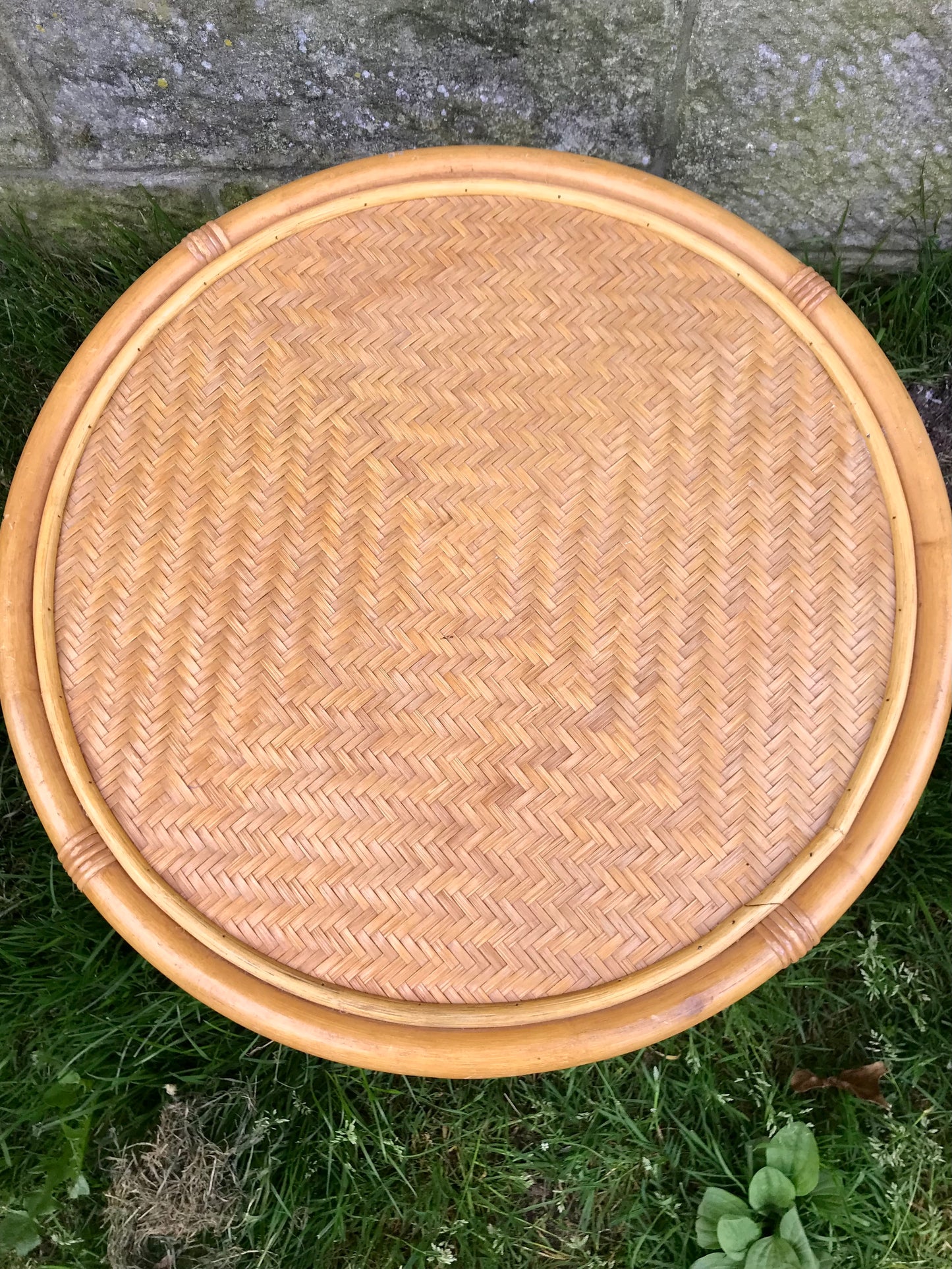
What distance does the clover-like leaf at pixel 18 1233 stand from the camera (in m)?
1.57

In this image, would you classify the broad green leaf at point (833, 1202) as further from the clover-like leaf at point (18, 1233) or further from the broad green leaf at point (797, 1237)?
the clover-like leaf at point (18, 1233)

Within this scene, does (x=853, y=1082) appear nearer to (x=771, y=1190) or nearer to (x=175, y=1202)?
(x=771, y=1190)

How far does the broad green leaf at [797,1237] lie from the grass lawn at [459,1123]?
104 millimetres

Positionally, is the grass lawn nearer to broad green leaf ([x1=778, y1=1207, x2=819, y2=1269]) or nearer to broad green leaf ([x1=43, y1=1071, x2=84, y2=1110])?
broad green leaf ([x1=43, y1=1071, x2=84, y2=1110])

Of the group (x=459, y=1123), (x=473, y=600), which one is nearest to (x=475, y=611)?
(x=473, y=600)

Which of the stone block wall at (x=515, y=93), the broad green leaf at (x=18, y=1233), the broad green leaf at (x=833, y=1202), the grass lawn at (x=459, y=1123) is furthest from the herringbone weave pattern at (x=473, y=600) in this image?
the broad green leaf at (x=18, y=1233)

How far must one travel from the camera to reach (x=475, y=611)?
1197 mm

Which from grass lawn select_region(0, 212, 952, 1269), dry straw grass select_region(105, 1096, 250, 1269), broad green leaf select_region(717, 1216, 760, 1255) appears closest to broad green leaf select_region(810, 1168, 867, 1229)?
grass lawn select_region(0, 212, 952, 1269)

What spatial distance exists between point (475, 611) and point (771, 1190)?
1.13 metres

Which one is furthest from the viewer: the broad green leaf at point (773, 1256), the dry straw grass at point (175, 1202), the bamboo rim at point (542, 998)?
the dry straw grass at point (175, 1202)

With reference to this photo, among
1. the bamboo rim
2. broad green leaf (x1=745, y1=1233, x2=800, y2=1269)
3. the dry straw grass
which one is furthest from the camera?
the dry straw grass

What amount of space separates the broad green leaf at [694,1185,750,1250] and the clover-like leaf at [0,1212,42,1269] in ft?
3.73

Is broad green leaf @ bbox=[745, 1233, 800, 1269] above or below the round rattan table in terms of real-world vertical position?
below

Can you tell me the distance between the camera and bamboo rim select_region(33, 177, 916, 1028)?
1094 millimetres
